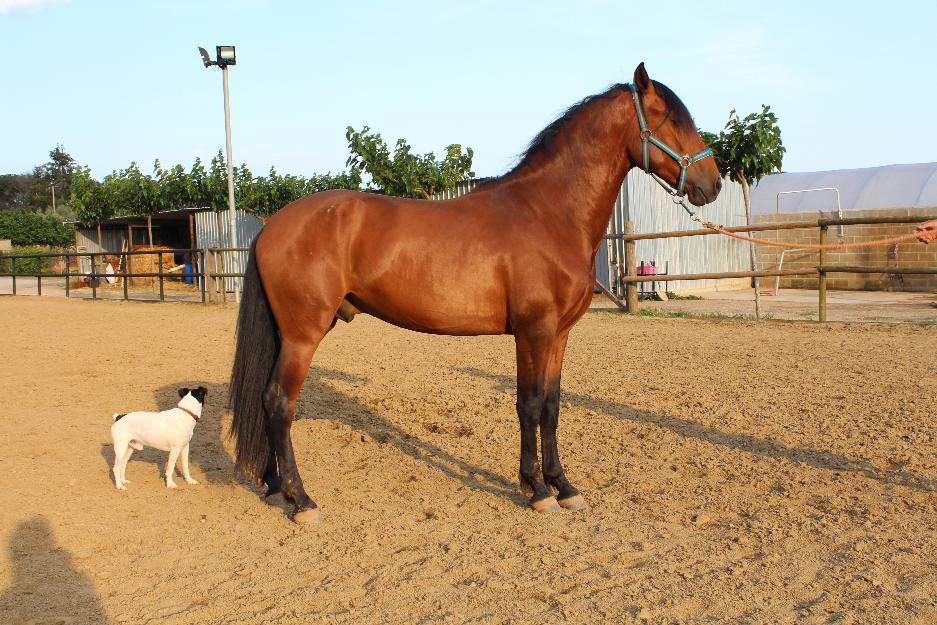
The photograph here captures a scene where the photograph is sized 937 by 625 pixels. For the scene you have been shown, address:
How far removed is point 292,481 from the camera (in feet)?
13.1

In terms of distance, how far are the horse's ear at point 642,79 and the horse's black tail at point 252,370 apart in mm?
2277

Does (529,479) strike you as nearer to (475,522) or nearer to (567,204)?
(475,522)

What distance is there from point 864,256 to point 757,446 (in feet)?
58.5

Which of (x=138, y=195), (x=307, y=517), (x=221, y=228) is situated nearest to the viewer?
(x=307, y=517)

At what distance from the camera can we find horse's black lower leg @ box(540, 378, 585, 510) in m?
4.06

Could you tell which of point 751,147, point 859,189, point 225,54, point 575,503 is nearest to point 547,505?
point 575,503

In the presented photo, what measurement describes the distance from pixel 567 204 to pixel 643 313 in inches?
361

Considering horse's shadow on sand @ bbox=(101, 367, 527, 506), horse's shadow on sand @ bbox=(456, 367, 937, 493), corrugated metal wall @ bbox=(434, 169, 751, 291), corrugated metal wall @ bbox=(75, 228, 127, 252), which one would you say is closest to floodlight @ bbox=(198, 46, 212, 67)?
corrugated metal wall @ bbox=(434, 169, 751, 291)

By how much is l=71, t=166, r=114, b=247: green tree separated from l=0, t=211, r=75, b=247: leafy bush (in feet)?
55.7

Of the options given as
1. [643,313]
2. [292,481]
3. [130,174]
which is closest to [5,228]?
[130,174]

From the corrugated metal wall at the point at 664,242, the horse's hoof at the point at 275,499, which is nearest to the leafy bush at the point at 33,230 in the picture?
the corrugated metal wall at the point at 664,242

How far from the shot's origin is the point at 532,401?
4.07 meters

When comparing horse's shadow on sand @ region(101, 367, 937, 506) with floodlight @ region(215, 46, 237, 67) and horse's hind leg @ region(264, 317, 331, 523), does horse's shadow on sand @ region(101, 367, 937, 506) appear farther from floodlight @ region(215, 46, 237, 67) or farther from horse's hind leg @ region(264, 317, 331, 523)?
floodlight @ region(215, 46, 237, 67)

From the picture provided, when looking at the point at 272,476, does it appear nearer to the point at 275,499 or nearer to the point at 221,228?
the point at 275,499
